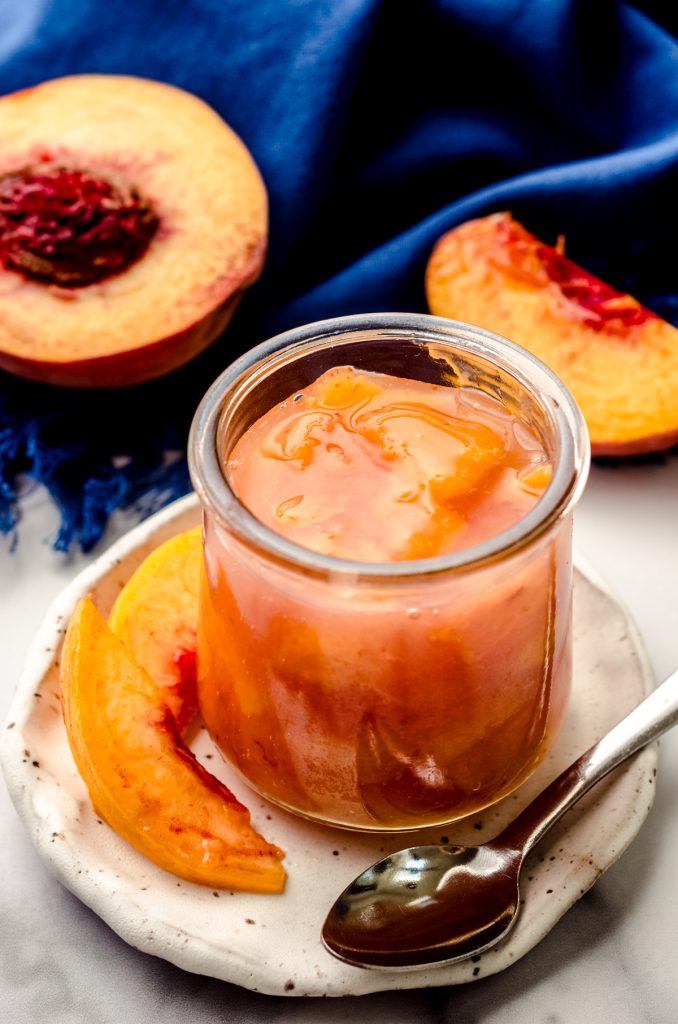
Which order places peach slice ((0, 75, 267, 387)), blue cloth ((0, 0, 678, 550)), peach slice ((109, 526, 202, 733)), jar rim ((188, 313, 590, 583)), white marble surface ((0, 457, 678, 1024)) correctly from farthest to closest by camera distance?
blue cloth ((0, 0, 678, 550)) < peach slice ((0, 75, 267, 387)) < peach slice ((109, 526, 202, 733)) < white marble surface ((0, 457, 678, 1024)) < jar rim ((188, 313, 590, 583))

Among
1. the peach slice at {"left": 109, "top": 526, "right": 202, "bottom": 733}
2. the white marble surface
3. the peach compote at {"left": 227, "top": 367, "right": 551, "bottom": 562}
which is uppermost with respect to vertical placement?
the peach compote at {"left": 227, "top": 367, "right": 551, "bottom": 562}

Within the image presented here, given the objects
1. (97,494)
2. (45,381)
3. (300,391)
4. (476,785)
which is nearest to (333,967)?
(476,785)

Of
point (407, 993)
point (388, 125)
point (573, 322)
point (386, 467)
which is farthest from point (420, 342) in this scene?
point (388, 125)

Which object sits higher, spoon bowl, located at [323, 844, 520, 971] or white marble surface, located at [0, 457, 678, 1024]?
spoon bowl, located at [323, 844, 520, 971]

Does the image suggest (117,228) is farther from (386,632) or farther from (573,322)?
(386,632)

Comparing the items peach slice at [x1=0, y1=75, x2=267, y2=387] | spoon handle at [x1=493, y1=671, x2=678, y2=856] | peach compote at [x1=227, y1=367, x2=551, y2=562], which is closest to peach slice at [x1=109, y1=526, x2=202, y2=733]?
peach compote at [x1=227, y1=367, x2=551, y2=562]

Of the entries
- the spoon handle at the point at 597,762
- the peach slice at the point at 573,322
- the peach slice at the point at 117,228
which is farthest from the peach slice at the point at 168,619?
the peach slice at the point at 573,322

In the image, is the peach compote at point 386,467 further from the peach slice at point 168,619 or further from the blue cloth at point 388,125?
the blue cloth at point 388,125

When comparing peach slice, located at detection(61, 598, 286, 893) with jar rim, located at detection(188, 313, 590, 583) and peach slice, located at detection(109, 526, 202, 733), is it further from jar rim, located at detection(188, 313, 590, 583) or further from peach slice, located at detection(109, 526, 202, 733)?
jar rim, located at detection(188, 313, 590, 583)
